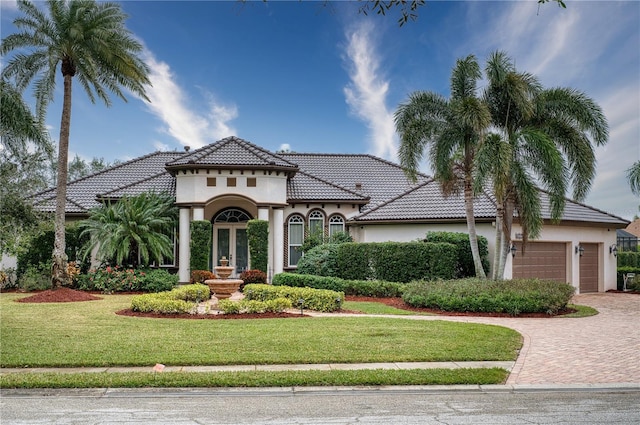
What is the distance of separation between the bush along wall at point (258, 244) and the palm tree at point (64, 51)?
7.10 meters

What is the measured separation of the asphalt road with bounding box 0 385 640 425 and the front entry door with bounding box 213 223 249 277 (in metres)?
17.3

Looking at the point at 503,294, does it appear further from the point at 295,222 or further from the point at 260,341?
the point at 295,222

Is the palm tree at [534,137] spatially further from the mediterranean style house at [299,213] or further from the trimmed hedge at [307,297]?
the trimmed hedge at [307,297]

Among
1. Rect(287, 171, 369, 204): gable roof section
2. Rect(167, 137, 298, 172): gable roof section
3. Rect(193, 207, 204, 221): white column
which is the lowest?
Rect(193, 207, 204, 221): white column

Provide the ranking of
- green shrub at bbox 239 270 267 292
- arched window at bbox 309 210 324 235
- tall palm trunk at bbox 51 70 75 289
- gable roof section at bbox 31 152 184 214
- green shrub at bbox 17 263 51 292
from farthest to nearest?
1. arched window at bbox 309 210 324 235
2. gable roof section at bbox 31 152 184 214
3. green shrub at bbox 239 270 267 292
4. green shrub at bbox 17 263 51 292
5. tall palm trunk at bbox 51 70 75 289

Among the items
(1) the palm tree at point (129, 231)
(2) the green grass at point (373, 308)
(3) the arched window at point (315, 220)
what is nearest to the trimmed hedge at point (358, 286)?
(2) the green grass at point (373, 308)

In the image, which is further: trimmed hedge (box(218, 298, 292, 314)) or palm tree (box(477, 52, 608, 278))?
palm tree (box(477, 52, 608, 278))

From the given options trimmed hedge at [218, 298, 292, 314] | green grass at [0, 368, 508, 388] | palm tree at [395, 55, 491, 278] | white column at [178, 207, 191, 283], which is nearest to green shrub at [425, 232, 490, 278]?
palm tree at [395, 55, 491, 278]

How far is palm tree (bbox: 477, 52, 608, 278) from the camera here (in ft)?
52.2

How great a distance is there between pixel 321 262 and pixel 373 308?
5.65m

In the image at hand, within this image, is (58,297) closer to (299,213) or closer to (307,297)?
(307,297)

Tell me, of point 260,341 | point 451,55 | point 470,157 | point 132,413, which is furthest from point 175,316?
point 451,55

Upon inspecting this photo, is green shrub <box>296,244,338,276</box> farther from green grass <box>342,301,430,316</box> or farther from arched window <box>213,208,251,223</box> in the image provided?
arched window <box>213,208,251,223</box>

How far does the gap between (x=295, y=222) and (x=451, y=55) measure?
1042 centimetres
